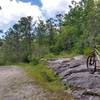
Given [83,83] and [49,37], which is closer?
[83,83]

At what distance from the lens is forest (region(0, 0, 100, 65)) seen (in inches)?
1759

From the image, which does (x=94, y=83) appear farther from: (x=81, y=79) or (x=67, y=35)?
(x=67, y=35)

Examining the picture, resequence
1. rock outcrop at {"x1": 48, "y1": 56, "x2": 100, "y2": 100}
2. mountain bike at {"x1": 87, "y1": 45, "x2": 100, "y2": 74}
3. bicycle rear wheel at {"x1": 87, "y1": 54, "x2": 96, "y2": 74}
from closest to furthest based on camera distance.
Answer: rock outcrop at {"x1": 48, "y1": 56, "x2": 100, "y2": 100} → mountain bike at {"x1": 87, "y1": 45, "x2": 100, "y2": 74} → bicycle rear wheel at {"x1": 87, "y1": 54, "x2": 96, "y2": 74}

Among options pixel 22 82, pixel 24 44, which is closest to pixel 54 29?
pixel 24 44

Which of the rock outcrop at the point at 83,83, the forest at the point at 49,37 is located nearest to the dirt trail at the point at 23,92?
the rock outcrop at the point at 83,83

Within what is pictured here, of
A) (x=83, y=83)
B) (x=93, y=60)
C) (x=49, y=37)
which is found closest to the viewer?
(x=83, y=83)

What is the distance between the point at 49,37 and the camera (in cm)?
6781

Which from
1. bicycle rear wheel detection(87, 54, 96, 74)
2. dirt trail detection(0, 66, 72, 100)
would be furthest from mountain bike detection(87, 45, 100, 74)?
dirt trail detection(0, 66, 72, 100)

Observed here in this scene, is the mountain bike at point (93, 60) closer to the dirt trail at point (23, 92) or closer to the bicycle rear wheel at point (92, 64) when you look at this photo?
the bicycle rear wheel at point (92, 64)

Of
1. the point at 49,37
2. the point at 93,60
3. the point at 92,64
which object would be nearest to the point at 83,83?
the point at 93,60

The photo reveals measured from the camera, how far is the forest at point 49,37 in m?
44.7

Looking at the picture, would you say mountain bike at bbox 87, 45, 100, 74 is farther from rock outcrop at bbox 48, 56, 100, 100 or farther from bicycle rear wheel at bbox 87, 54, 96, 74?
rock outcrop at bbox 48, 56, 100, 100

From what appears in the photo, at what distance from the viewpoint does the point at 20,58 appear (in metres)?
60.4

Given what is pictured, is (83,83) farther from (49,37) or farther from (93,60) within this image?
(49,37)
